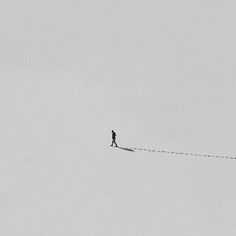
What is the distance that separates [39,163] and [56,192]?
11650 mm

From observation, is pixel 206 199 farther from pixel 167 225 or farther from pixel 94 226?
pixel 94 226

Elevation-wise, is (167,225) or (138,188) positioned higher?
(138,188)

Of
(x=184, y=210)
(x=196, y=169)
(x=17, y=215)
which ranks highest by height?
(x=196, y=169)

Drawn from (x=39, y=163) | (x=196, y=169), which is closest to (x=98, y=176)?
(x=39, y=163)

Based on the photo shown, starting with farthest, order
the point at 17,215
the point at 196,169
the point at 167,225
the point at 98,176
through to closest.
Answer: the point at 196,169, the point at 98,176, the point at 167,225, the point at 17,215

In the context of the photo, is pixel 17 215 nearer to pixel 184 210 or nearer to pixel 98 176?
pixel 98 176

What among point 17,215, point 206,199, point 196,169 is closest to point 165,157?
point 196,169

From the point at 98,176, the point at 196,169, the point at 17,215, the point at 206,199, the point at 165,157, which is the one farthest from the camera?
the point at 165,157

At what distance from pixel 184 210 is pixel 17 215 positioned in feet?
81.5

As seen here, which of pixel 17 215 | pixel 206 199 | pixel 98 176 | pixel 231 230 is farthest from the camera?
pixel 206 199

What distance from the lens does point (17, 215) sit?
2813 inches

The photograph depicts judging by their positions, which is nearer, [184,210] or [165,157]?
[184,210]

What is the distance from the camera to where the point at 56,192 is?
261ft

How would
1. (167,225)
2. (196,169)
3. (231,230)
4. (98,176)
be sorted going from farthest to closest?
(196,169)
(98,176)
(231,230)
(167,225)
